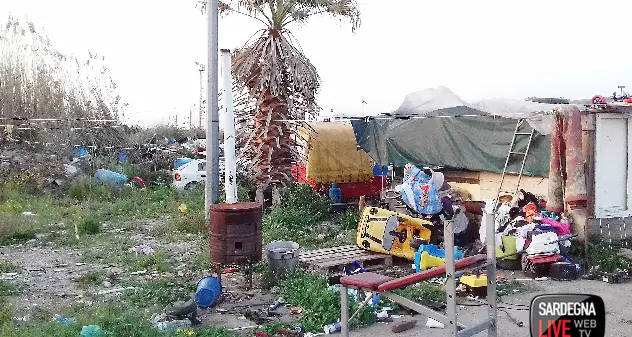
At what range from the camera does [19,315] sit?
729 cm

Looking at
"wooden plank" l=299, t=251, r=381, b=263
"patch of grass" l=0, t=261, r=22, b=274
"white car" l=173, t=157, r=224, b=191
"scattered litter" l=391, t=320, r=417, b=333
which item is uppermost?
"white car" l=173, t=157, r=224, b=191

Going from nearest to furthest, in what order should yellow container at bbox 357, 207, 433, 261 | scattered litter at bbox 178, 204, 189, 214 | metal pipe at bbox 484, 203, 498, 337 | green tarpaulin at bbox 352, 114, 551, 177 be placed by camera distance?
metal pipe at bbox 484, 203, 498, 337 < yellow container at bbox 357, 207, 433, 261 < green tarpaulin at bbox 352, 114, 551, 177 < scattered litter at bbox 178, 204, 189, 214

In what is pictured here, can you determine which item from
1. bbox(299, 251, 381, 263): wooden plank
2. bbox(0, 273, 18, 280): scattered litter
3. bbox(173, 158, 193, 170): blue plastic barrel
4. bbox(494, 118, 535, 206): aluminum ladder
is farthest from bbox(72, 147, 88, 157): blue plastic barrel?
bbox(494, 118, 535, 206): aluminum ladder

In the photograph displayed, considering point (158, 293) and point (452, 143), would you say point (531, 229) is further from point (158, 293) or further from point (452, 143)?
point (158, 293)

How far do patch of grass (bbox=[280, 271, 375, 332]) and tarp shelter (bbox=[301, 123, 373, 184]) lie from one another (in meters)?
6.90

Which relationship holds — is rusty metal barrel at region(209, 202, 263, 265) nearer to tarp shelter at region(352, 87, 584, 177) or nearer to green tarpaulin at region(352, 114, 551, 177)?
tarp shelter at region(352, 87, 584, 177)

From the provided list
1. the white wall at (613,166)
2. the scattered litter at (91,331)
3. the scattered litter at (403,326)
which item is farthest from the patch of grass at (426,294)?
the white wall at (613,166)

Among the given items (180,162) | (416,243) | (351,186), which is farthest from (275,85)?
(180,162)

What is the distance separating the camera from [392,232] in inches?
389

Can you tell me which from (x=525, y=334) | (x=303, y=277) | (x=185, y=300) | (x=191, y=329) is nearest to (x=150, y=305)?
(x=185, y=300)

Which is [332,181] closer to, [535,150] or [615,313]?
[535,150]

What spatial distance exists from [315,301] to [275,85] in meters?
7.30

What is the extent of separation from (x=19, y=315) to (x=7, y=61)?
1641 cm

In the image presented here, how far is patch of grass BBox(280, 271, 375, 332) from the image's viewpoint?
6977mm
